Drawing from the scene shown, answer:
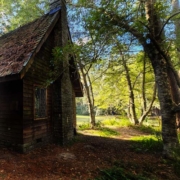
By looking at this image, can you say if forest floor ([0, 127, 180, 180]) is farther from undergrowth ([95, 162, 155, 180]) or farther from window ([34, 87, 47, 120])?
window ([34, 87, 47, 120])

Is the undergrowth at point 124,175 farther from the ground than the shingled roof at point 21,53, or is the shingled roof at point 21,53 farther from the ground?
the shingled roof at point 21,53

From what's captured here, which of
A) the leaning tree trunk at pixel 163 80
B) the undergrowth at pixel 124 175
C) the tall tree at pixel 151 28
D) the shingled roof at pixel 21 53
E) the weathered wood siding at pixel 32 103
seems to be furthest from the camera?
the weathered wood siding at pixel 32 103

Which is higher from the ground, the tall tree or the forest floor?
the tall tree

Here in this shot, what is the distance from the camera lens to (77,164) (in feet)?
16.1

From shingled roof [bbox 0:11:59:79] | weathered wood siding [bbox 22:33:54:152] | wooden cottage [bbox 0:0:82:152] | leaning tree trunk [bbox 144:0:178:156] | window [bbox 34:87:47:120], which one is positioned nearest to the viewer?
shingled roof [bbox 0:11:59:79]

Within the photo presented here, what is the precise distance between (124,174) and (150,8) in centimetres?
579

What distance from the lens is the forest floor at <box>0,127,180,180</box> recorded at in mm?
4035

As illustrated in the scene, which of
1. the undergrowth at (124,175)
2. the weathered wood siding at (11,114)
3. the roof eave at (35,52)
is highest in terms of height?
the roof eave at (35,52)

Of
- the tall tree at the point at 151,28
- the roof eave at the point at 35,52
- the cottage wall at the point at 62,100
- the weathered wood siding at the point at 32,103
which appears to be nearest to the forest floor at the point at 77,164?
the weathered wood siding at the point at 32,103

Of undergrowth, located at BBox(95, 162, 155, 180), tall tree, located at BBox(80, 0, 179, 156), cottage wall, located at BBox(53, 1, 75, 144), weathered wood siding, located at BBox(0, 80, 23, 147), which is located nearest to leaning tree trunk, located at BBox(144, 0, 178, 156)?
tall tree, located at BBox(80, 0, 179, 156)

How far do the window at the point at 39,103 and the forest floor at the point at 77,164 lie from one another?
140 cm

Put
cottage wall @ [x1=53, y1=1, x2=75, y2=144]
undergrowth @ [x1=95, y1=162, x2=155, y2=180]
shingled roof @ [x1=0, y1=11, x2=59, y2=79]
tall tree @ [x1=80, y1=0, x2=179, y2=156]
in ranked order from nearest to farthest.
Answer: undergrowth @ [x1=95, y1=162, x2=155, y2=180]
tall tree @ [x1=80, y1=0, x2=179, y2=156]
shingled roof @ [x1=0, y1=11, x2=59, y2=79]
cottage wall @ [x1=53, y1=1, x2=75, y2=144]

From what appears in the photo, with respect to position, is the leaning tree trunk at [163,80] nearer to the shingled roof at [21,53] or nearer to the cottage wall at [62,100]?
the cottage wall at [62,100]

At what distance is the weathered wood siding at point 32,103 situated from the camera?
5.68m
